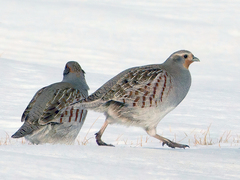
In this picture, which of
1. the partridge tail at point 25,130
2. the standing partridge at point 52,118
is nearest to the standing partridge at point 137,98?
the standing partridge at point 52,118

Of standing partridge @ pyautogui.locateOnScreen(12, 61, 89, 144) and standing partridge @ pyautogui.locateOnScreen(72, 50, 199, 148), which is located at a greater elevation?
standing partridge @ pyautogui.locateOnScreen(72, 50, 199, 148)

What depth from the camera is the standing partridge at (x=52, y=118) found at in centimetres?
553

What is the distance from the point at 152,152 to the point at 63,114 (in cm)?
151

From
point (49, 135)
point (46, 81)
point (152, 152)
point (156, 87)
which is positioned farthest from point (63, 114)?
point (46, 81)

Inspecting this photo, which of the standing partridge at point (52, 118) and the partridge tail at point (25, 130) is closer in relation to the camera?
the partridge tail at point (25, 130)

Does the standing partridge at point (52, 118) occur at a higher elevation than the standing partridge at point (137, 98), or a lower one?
lower

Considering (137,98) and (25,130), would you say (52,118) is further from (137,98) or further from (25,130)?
(137,98)

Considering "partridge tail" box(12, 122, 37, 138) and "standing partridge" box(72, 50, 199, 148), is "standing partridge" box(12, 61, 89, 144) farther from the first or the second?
"standing partridge" box(72, 50, 199, 148)

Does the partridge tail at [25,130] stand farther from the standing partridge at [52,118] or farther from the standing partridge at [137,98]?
the standing partridge at [137,98]

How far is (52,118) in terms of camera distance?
5543mm

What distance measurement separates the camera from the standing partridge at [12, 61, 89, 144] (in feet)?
18.1

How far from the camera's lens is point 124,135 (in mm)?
7078

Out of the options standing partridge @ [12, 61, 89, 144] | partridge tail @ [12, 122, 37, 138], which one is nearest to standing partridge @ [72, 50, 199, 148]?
standing partridge @ [12, 61, 89, 144]

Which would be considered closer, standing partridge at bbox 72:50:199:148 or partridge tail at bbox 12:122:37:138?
partridge tail at bbox 12:122:37:138
